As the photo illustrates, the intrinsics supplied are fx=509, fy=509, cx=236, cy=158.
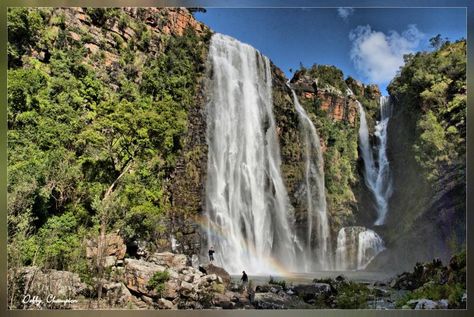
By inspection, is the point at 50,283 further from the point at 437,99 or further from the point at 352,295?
the point at 437,99

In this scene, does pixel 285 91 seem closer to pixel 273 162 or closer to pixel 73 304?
pixel 273 162

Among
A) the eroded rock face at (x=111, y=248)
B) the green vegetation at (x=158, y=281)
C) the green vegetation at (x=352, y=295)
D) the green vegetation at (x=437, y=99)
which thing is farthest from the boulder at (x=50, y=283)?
the green vegetation at (x=437, y=99)

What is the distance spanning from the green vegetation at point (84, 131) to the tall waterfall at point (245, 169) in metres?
0.46

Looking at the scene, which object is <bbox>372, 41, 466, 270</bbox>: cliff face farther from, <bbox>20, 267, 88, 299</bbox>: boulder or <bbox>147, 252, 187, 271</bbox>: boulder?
<bbox>20, 267, 88, 299</bbox>: boulder

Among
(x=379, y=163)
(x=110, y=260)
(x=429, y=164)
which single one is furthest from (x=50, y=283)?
(x=429, y=164)

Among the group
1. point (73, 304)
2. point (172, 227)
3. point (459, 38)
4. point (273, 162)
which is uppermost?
point (459, 38)

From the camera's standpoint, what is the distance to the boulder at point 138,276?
587 cm

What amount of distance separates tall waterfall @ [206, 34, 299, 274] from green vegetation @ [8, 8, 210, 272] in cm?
46

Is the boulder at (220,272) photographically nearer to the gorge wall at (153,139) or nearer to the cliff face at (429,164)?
the gorge wall at (153,139)

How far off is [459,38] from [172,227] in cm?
402

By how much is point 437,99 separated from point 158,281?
3984mm

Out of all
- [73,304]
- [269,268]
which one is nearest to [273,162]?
[269,268]

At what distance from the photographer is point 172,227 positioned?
6117mm

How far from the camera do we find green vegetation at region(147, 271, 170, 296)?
5.88 metres
